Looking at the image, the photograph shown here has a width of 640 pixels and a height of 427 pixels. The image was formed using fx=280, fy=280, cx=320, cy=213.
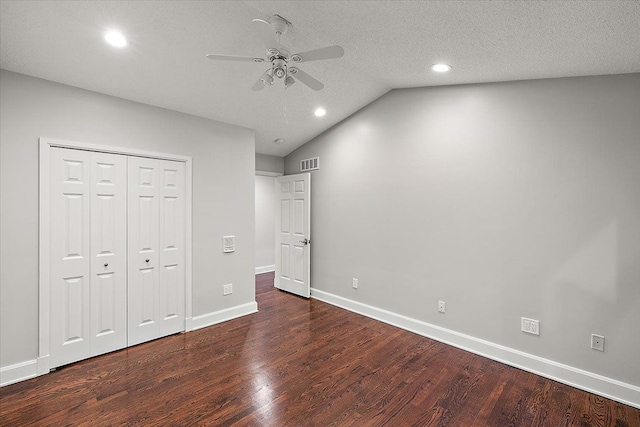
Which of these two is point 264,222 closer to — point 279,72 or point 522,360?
point 279,72

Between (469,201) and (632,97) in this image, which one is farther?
(469,201)

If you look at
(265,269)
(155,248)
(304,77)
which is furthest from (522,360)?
(265,269)

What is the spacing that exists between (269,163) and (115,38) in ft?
10.2

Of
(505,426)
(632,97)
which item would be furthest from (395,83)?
(505,426)

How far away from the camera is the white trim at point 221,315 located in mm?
3529

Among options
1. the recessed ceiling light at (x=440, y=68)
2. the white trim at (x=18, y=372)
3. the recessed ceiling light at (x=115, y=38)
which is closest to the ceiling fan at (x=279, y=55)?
the recessed ceiling light at (x=115, y=38)

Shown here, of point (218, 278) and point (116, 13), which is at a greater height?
point (116, 13)

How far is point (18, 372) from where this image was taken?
2.42 meters

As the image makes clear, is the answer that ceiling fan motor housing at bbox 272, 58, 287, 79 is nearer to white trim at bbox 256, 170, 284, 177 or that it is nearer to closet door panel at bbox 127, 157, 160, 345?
closet door panel at bbox 127, 157, 160, 345

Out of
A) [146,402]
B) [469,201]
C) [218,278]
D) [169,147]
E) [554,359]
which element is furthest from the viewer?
[218,278]

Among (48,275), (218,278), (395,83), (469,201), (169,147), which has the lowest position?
(218,278)

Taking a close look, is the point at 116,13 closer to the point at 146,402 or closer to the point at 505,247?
Result: the point at 146,402

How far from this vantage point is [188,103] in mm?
3250

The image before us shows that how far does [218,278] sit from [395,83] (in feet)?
11.0
